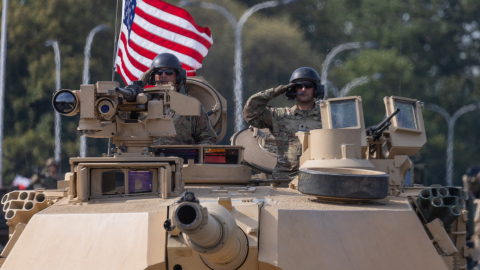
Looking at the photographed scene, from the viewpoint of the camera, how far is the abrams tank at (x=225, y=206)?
5895 mm

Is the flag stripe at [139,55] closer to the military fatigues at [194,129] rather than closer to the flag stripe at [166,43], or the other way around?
the flag stripe at [166,43]

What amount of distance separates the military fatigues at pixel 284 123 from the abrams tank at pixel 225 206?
3.34 ft

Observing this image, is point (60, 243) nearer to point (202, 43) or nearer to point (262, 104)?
point (262, 104)

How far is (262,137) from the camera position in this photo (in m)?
11.2

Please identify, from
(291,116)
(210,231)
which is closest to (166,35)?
(291,116)

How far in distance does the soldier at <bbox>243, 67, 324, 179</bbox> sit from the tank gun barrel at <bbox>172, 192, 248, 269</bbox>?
145 inches

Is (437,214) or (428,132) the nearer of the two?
(437,214)

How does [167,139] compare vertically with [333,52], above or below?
below

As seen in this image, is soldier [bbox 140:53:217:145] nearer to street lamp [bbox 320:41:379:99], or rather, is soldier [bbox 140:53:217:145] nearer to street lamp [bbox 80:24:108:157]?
street lamp [bbox 80:24:108:157]

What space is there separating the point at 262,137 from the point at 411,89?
102 feet

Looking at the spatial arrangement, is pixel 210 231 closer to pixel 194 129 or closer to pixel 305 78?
pixel 305 78

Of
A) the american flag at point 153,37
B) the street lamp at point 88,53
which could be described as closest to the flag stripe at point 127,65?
the american flag at point 153,37

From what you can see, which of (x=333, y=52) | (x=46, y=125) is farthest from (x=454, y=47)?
(x=46, y=125)

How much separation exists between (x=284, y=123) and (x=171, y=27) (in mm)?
6006
